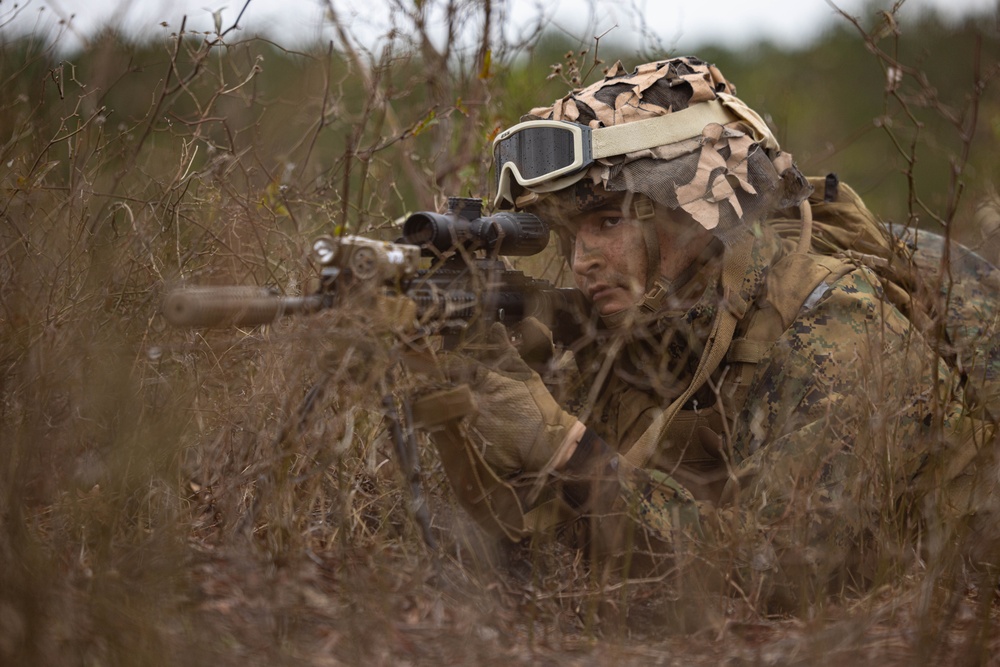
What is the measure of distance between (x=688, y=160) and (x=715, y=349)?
2.14 feet

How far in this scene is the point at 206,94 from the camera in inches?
256

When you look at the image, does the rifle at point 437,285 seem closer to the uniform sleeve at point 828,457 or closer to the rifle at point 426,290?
the rifle at point 426,290

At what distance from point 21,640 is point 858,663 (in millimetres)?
1728

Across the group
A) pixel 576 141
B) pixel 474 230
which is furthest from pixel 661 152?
pixel 474 230

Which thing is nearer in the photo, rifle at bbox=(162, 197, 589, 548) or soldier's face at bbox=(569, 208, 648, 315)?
rifle at bbox=(162, 197, 589, 548)

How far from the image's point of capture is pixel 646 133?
3385 mm

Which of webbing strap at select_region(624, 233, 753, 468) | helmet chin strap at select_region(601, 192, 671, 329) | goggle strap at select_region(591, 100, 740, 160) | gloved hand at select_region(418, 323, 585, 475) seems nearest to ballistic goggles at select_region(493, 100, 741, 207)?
goggle strap at select_region(591, 100, 740, 160)

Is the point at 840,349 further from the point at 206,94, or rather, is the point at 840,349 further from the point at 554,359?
the point at 206,94

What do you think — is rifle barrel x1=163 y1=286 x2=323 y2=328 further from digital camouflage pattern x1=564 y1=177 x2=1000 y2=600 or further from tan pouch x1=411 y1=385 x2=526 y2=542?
digital camouflage pattern x1=564 y1=177 x2=1000 y2=600

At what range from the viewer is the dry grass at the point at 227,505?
2180mm

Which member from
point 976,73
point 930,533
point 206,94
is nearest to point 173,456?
point 930,533

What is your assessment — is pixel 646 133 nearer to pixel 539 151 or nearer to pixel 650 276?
pixel 539 151

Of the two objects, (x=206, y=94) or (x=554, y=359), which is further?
(x=206, y=94)

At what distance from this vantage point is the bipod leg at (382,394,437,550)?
8.28 ft
